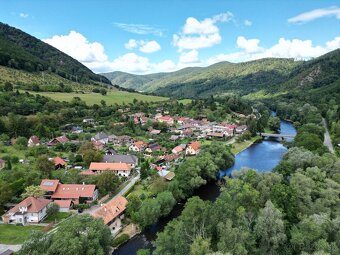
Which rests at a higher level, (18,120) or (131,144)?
(18,120)

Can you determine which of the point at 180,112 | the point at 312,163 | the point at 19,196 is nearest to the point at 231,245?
the point at 312,163

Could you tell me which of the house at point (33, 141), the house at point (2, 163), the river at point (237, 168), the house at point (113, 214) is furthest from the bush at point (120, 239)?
the house at point (33, 141)

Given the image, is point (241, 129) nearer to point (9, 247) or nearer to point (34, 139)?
point (34, 139)

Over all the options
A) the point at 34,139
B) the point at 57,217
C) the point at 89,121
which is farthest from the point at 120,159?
the point at 89,121

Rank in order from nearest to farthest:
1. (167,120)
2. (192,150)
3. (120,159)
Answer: (120,159), (192,150), (167,120)

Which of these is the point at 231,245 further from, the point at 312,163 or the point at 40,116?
the point at 40,116

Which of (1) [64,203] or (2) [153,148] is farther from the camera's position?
(2) [153,148]
